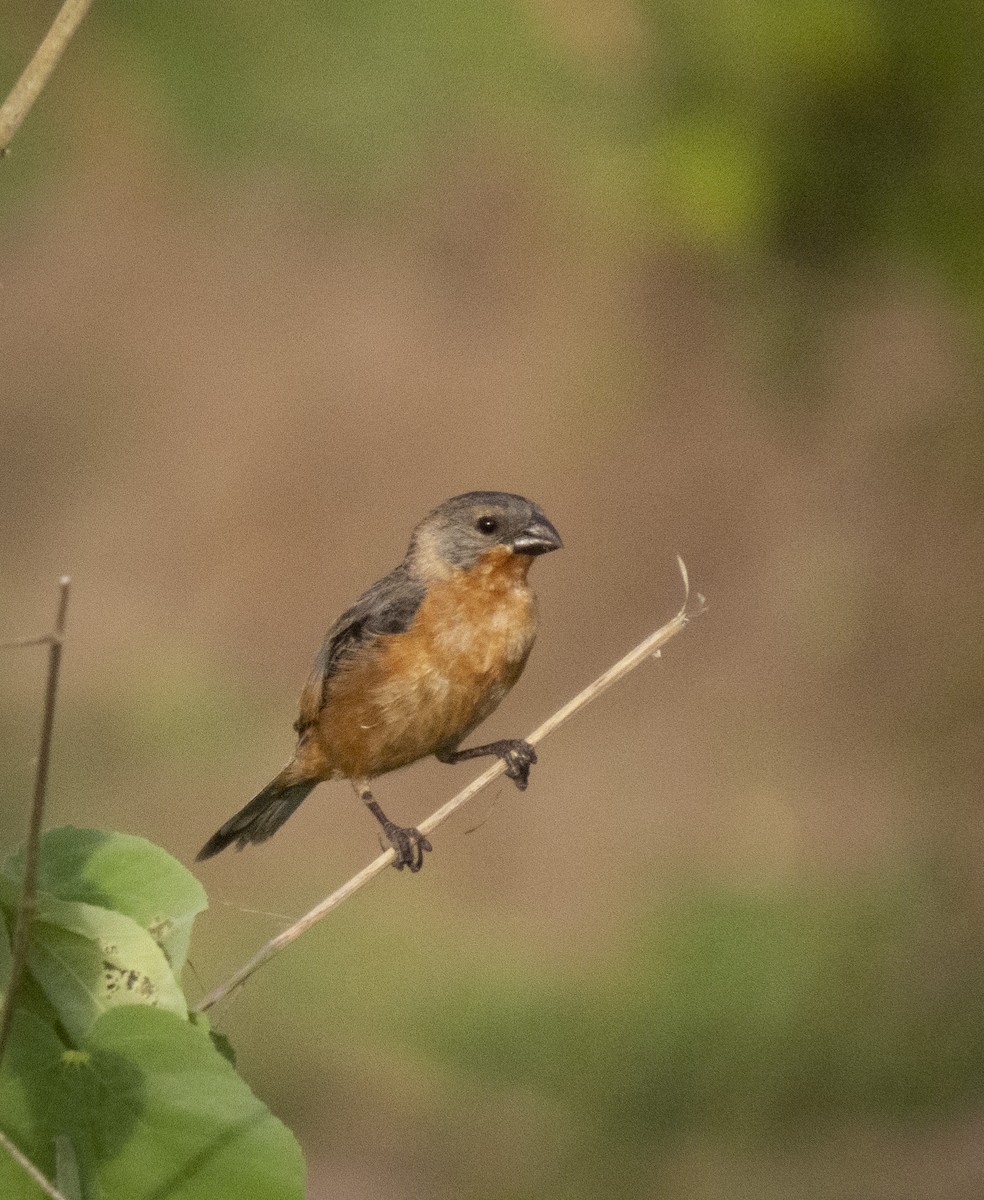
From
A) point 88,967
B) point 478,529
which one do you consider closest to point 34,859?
point 88,967

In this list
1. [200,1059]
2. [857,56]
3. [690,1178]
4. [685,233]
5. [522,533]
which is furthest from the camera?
[685,233]

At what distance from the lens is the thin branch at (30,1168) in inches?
49.5

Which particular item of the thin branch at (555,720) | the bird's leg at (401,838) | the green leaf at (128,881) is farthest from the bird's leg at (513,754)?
the green leaf at (128,881)

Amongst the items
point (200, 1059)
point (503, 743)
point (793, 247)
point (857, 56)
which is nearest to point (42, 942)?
point (200, 1059)

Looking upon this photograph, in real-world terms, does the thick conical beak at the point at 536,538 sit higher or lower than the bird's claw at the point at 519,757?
higher

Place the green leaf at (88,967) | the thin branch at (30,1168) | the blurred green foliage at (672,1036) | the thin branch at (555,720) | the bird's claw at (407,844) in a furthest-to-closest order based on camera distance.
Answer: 1. the blurred green foliage at (672,1036)
2. the bird's claw at (407,844)
3. the thin branch at (555,720)
4. the green leaf at (88,967)
5. the thin branch at (30,1168)

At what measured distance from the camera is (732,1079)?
19.8 feet

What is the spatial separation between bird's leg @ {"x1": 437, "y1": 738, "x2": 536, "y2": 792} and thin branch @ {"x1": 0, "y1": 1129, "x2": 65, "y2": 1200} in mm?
1747

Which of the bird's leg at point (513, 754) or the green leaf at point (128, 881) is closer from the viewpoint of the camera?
the green leaf at point (128, 881)

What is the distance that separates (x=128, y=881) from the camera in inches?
57.9

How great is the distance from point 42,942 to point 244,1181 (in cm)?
26

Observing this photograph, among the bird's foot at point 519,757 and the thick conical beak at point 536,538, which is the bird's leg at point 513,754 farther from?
the thick conical beak at point 536,538

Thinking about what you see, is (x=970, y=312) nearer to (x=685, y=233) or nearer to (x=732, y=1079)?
(x=685, y=233)

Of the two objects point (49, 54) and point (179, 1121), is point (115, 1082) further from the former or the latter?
point (49, 54)
